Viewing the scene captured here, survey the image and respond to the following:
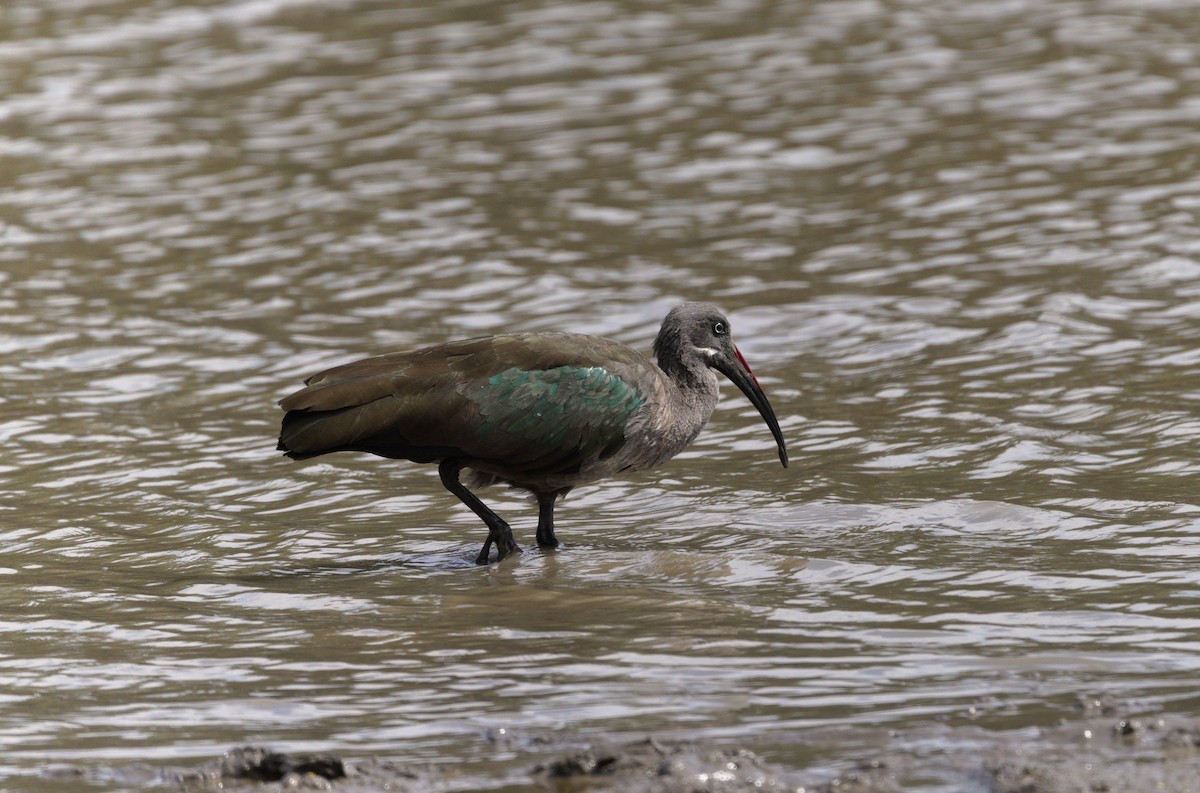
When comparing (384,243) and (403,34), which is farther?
(403,34)

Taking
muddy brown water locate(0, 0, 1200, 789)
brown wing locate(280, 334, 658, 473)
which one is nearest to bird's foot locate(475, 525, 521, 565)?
muddy brown water locate(0, 0, 1200, 789)

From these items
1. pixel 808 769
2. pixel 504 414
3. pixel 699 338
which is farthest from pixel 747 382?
pixel 808 769

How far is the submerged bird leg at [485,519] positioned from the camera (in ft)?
28.2

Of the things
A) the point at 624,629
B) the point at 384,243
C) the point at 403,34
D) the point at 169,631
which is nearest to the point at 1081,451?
the point at 624,629

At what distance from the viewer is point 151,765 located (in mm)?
5953

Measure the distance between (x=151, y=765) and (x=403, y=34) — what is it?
15576 mm

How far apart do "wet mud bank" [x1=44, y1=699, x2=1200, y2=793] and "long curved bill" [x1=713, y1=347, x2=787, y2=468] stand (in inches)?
134

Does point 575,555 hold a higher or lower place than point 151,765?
lower

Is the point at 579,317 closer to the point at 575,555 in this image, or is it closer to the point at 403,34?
the point at 575,555

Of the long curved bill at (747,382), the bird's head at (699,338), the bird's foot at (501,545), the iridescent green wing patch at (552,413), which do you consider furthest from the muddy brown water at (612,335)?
the bird's head at (699,338)

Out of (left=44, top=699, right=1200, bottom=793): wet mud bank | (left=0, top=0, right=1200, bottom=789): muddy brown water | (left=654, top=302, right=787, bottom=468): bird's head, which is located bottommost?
(left=0, top=0, right=1200, bottom=789): muddy brown water

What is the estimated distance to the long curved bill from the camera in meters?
9.14

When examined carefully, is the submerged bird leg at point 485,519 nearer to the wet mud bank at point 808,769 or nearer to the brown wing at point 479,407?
the brown wing at point 479,407

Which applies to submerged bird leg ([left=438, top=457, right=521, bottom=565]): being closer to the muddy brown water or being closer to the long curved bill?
the muddy brown water
